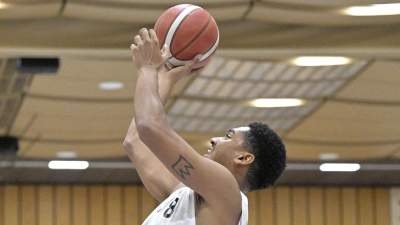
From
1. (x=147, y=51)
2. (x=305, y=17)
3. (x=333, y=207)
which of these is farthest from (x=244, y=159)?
(x=333, y=207)

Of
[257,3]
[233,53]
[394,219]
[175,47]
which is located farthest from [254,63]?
[394,219]

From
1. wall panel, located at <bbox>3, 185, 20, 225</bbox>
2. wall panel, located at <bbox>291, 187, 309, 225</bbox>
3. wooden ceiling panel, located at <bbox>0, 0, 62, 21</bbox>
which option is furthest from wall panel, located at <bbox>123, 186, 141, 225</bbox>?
wooden ceiling panel, located at <bbox>0, 0, 62, 21</bbox>

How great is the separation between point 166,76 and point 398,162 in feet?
25.2

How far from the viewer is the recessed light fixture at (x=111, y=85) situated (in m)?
7.55

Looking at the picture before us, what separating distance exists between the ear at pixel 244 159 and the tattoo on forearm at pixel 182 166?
41 centimetres

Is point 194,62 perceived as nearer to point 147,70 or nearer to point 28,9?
point 147,70

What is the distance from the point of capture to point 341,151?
9836 millimetres

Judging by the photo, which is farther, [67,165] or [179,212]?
[67,165]

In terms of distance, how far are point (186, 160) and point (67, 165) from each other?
739 cm

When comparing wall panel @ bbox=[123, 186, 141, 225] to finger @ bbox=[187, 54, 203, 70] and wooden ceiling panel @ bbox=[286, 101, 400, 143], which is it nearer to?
wooden ceiling panel @ bbox=[286, 101, 400, 143]

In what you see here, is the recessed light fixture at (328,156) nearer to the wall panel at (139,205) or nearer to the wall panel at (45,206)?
the wall panel at (139,205)

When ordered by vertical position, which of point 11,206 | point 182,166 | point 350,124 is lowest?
point 182,166

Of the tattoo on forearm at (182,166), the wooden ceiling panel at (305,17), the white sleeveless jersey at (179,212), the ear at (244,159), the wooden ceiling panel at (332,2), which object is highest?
the wooden ceiling panel at (305,17)

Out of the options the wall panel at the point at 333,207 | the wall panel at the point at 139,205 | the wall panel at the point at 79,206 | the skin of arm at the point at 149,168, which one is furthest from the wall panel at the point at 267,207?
the skin of arm at the point at 149,168
